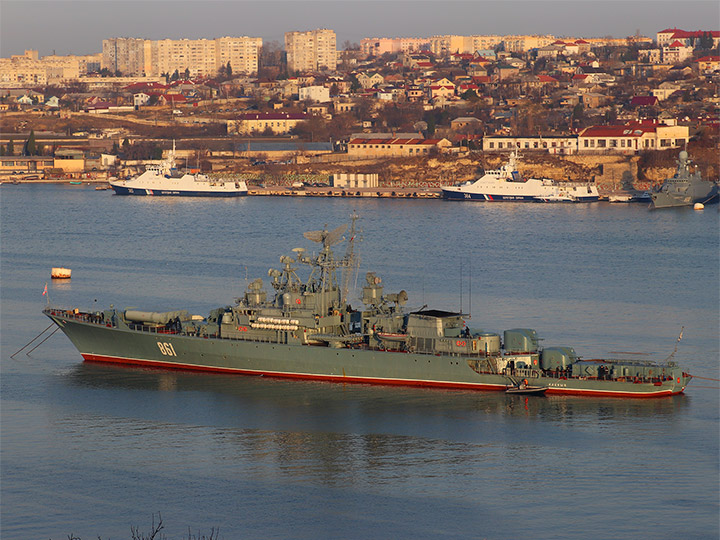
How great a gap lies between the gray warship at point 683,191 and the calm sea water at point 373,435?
36.2 metres

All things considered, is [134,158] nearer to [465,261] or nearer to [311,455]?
[465,261]

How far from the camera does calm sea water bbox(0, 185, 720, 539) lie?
82.0 ft

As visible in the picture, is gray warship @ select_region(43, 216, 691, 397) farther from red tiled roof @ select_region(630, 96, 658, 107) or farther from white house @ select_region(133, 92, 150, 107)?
white house @ select_region(133, 92, 150, 107)

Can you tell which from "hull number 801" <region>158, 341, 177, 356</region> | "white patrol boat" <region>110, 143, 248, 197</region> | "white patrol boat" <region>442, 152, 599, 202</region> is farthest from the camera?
"white patrol boat" <region>110, 143, 248, 197</region>

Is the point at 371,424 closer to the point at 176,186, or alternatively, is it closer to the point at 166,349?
the point at 166,349

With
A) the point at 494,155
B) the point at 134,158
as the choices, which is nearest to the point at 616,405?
the point at 494,155

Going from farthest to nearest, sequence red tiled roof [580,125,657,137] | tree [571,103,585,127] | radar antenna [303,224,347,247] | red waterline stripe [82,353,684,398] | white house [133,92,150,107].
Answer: white house [133,92,150,107], tree [571,103,585,127], red tiled roof [580,125,657,137], radar antenna [303,224,347,247], red waterline stripe [82,353,684,398]

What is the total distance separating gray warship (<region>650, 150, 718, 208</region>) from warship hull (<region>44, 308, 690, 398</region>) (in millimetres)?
60242

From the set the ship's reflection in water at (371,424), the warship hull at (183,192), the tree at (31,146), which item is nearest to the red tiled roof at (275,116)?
the tree at (31,146)

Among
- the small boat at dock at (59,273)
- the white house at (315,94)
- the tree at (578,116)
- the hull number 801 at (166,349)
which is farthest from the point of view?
the white house at (315,94)

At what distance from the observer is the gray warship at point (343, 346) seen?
34.3m

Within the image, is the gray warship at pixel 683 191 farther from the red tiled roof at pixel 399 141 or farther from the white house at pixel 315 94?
the white house at pixel 315 94

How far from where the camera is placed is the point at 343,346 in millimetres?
36562

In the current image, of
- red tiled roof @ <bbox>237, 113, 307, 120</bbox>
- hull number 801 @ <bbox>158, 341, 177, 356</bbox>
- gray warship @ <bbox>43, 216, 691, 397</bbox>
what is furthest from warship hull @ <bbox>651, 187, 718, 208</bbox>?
red tiled roof @ <bbox>237, 113, 307, 120</bbox>
